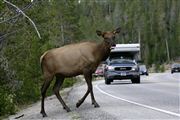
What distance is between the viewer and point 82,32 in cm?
9825

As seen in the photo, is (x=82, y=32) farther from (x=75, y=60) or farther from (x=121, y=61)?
(x=75, y=60)

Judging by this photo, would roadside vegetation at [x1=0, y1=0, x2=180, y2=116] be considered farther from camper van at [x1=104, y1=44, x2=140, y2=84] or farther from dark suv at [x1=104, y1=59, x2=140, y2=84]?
dark suv at [x1=104, y1=59, x2=140, y2=84]

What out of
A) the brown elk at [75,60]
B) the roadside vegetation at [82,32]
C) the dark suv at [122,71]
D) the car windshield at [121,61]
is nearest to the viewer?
the brown elk at [75,60]

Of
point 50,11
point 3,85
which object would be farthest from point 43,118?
point 50,11

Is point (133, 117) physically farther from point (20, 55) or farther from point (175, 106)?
point (20, 55)

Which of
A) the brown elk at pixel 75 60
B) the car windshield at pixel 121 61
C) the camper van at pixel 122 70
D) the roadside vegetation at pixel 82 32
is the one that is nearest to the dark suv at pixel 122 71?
the camper van at pixel 122 70

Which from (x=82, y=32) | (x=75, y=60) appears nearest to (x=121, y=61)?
(x=75, y=60)

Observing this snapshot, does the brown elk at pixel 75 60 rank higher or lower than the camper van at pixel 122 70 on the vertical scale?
higher

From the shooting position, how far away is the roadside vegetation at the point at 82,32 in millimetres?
22812

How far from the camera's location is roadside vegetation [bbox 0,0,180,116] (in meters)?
22.8

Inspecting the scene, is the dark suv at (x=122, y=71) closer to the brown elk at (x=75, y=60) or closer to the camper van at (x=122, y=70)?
the camper van at (x=122, y=70)

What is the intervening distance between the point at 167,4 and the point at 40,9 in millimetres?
113414

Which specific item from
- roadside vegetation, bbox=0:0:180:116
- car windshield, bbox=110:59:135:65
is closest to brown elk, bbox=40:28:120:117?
roadside vegetation, bbox=0:0:180:116

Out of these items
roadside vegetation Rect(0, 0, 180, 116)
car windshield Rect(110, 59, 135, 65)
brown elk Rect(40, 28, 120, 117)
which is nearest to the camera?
brown elk Rect(40, 28, 120, 117)
